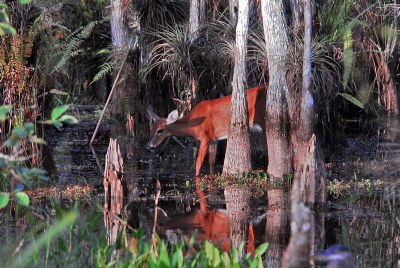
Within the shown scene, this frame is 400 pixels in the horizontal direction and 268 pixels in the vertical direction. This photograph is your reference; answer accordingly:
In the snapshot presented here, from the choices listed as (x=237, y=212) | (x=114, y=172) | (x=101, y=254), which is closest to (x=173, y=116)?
(x=114, y=172)

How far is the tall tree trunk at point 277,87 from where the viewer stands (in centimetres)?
1519

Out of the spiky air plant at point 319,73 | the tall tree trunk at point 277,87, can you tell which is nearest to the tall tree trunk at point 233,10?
the spiky air plant at point 319,73

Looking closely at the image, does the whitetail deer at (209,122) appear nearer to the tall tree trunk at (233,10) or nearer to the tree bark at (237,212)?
the tall tree trunk at (233,10)

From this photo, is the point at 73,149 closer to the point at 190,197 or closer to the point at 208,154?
the point at 208,154

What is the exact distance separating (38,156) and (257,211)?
3986 mm

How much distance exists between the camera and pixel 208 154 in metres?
19.0

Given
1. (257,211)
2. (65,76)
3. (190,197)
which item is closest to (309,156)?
(257,211)

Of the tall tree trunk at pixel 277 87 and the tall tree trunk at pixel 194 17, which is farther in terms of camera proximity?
the tall tree trunk at pixel 194 17

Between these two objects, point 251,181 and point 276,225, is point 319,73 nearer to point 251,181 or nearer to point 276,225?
point 251,181

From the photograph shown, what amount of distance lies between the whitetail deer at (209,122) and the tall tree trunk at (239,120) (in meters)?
1.23

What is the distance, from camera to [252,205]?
43.4 ft

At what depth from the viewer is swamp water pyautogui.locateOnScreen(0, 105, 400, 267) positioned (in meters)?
10.7

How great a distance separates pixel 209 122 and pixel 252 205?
409 cm

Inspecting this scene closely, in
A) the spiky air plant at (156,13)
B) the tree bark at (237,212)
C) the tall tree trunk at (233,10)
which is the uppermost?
the spiky air plant at (156,13)
